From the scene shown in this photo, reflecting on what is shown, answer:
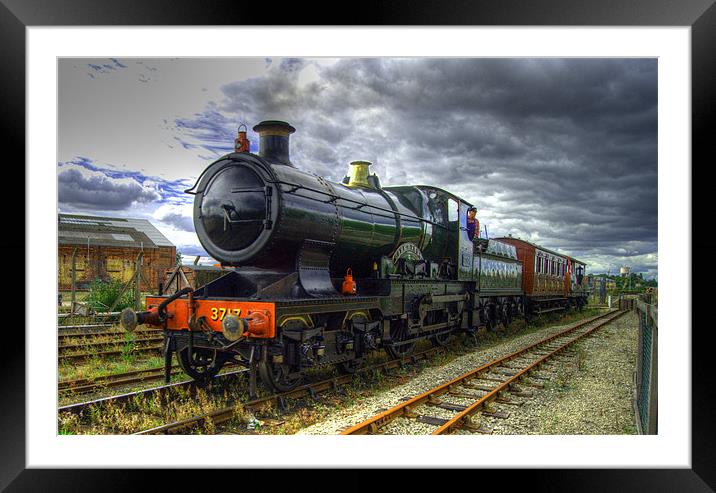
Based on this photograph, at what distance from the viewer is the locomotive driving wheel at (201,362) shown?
19.0 feet

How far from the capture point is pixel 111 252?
41.7 feet

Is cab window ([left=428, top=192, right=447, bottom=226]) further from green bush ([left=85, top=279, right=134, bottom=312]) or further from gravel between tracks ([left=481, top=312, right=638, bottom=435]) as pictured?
green bush ([left=85, top=279, right=134, bottom=312])

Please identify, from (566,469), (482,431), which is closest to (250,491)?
(482,431)

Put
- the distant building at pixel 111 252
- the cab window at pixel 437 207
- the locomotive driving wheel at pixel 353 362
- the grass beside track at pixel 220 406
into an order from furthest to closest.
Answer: the distant building at pixel 111 252
the cab window at pixel 437 207
the locomotive driving wheel at pixel 353 362
the grass beside track at pixel 220 406

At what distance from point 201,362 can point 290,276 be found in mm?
1626

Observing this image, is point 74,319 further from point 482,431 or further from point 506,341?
point 506,341

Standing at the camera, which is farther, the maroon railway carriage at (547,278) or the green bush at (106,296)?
the maroon railway carriage at (547,278)

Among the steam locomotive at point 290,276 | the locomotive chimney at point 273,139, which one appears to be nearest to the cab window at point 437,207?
the steam locomotive at point 290,276

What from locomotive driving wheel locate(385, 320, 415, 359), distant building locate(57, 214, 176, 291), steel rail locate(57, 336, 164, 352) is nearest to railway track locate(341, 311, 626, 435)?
locomotive driving wheel locate(385, 320, 415, 359)

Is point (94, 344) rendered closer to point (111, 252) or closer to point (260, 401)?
point (111, 252)
